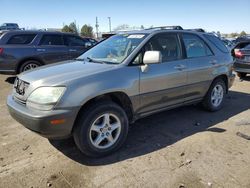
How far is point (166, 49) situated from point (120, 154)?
2001mm

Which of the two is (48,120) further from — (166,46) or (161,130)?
(166,46)

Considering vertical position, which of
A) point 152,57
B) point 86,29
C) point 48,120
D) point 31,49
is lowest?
point 48,120

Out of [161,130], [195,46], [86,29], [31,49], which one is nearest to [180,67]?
[195,46]

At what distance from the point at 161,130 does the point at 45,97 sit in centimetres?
226

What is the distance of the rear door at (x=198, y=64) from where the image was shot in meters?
4.75

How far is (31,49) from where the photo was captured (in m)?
8.53

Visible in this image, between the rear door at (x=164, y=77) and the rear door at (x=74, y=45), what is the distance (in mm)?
5703

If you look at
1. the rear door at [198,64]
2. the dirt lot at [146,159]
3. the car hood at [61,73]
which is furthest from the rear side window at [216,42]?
the car hood at [61,73]

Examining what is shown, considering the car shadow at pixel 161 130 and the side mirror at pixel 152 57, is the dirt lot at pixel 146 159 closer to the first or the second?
the car shadow at pixel 161 130

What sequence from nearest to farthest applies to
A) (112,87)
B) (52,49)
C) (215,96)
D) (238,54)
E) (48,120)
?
(48,120) → (112,87) → (215,96) → (52,49) → (238,54)

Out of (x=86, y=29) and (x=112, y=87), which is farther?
Answer: (x=86, y=29)

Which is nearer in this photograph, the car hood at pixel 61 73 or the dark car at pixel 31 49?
the car hood at pixel 61 73

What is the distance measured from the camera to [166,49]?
4.43 m

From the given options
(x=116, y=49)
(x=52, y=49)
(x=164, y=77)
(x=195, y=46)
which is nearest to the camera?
(x=164, y=77)
